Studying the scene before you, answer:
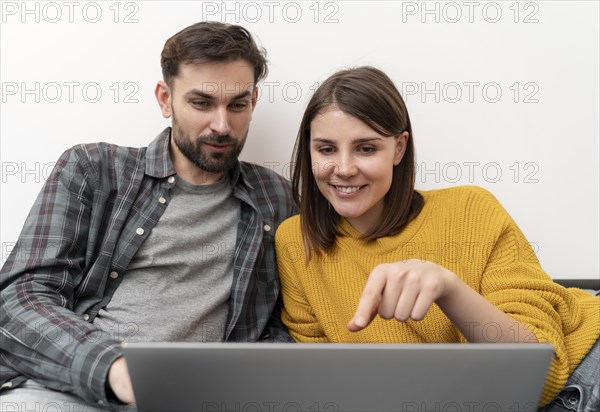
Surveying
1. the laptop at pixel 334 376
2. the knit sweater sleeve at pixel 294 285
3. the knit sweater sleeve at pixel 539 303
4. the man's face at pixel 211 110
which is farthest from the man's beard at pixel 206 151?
the laptop at pixel 334 376

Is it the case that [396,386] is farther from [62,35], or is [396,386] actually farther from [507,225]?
[62,35]

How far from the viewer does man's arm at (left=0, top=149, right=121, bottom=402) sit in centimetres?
112

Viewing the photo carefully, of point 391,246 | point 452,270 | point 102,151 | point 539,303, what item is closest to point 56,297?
point 102,151

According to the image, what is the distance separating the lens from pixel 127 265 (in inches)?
57.0

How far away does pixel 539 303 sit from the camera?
1.21m

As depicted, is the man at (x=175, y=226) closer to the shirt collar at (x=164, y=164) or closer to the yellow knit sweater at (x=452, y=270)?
the shirt collar at (x=164, y=164)

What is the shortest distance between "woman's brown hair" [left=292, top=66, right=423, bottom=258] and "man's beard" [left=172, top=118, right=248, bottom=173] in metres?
0.16

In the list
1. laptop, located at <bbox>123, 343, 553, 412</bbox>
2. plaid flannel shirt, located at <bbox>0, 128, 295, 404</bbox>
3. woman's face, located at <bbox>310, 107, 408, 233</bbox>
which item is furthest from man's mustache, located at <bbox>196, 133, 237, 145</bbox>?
laptop, located at <bbox>123, 343, 553, 412</bbox>

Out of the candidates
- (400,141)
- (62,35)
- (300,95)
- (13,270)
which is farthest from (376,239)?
(62,35)

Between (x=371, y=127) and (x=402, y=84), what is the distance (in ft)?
1.56

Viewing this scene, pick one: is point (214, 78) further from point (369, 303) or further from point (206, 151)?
point (369, 303)

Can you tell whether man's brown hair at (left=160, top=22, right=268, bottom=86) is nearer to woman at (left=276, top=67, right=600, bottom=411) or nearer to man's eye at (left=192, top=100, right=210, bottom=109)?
man's eye at (left=192, top=100, right=210, bottom=109)

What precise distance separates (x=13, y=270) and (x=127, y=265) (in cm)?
24

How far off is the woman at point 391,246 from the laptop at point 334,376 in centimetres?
32
